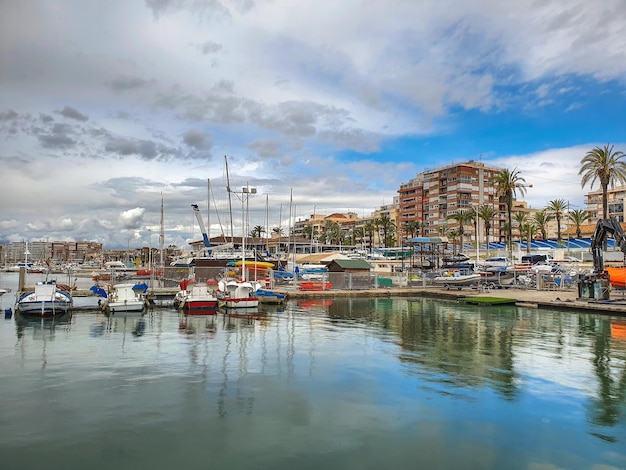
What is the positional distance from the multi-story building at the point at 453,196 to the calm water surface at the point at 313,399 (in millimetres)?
115220

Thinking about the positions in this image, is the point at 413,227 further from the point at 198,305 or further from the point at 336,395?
the point at 336,395

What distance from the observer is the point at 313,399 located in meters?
15.3

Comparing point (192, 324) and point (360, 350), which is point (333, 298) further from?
point (360, 350)

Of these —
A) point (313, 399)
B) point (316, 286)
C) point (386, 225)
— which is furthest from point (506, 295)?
point (386, 225)

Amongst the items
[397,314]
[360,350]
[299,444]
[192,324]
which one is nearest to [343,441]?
[299,444]

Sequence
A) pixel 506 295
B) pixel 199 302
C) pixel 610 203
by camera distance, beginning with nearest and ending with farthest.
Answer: pixel 199 302, pixel 506 295, pixel 610 203

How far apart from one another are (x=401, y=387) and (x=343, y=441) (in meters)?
5.27

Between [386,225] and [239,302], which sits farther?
[386,225]

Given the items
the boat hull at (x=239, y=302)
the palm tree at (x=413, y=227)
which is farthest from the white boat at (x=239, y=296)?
the palm tree at (x=413, y=227)

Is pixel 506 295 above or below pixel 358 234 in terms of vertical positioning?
below

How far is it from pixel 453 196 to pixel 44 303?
12292 centimetres

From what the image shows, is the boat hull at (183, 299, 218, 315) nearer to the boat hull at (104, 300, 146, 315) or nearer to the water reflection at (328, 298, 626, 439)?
the boat hull at (104, 300, 146, 315)

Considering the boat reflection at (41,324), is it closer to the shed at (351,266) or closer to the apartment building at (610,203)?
the shed at (351,266)

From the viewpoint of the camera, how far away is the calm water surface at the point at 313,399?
11203mm
